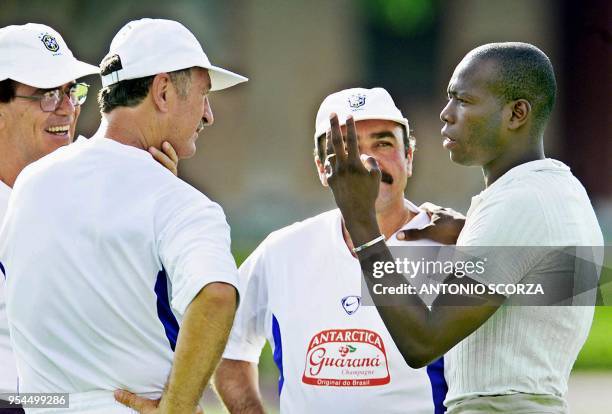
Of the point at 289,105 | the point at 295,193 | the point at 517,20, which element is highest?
the point at 517,20

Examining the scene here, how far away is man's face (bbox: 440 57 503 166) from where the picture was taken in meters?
3.64

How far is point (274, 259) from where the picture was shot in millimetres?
4617

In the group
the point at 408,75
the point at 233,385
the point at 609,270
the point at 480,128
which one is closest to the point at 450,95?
the point at 480,128

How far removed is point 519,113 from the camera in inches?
143

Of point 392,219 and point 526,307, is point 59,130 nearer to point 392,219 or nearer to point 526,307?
point 392,219

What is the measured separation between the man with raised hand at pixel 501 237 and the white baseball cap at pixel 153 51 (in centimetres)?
56

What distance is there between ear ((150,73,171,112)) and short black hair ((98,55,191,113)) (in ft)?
0.05

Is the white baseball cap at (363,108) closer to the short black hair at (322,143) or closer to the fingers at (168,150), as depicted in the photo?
the short black hair at (322,143)

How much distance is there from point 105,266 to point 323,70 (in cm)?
1683

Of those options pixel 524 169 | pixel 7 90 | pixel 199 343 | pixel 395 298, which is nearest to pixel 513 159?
pixel 524 169

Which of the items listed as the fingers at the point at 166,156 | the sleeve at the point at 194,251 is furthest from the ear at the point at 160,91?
the sleeve at the point at 194,251

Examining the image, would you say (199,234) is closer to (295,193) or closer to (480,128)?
(480,128)

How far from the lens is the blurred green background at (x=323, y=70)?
18906 mm

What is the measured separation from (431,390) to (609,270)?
1.00m
